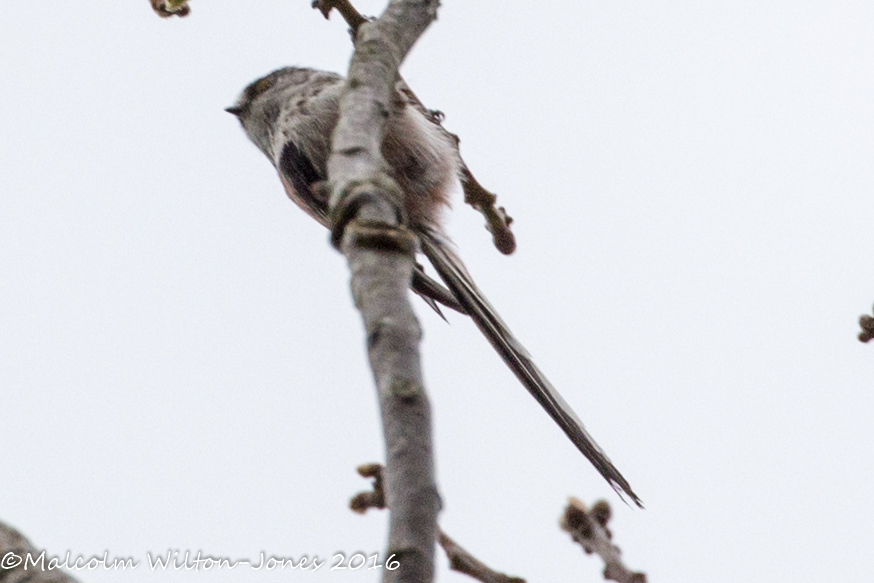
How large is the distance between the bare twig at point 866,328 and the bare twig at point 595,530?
77 cm

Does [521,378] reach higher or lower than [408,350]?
higher

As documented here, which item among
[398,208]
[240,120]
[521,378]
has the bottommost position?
[398,208]

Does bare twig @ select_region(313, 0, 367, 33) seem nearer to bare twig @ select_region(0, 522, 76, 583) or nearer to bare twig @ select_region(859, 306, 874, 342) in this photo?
bare twig @ select_region(859, 306, 874, 342)

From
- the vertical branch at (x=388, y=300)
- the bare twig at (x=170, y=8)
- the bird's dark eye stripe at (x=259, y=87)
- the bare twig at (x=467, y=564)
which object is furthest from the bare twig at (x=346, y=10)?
the bird's dark eye stripe at (x=259, y=87)

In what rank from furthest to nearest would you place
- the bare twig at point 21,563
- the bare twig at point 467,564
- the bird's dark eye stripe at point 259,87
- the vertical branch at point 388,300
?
1. the bird's dark eye stripe at point 259,87
2. the bare twig at point 467,564
3. the bare twig at point 21,563
4. the vertical branch at point 388,300

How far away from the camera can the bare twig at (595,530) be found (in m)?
1.57

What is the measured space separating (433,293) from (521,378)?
95 cm

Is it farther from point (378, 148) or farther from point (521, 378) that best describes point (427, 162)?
point (378, 148)

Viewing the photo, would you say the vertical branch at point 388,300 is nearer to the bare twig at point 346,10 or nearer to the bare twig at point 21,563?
the bare twig at point 21,563

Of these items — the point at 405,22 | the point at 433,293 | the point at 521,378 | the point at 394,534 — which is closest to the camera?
the point at 394,534

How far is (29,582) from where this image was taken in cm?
119

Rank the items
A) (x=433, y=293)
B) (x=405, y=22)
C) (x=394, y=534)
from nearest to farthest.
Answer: (x=394, y=534), (x=405, y=22), (x=433, y=293)

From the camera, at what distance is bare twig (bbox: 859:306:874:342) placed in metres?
2.12

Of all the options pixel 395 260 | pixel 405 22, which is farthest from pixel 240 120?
pixel 395 260
